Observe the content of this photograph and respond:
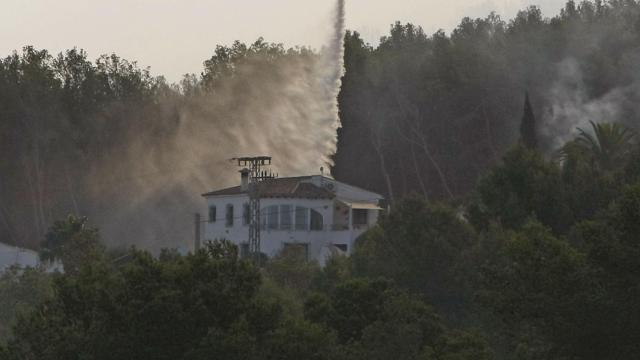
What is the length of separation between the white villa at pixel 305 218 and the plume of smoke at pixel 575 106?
35.3 meters

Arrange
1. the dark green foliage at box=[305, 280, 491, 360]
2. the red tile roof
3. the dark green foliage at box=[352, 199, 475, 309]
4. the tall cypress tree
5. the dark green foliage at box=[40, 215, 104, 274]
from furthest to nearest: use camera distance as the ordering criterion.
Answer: the red tile roof < the dark green foliage at box=[40, 215, 104, 274] < the tall cypress tree < the dark green foliage at box=[352, 199, 475, 309] < the dark green foliage at box=[305, 280, 491, 360]

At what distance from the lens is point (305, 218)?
107000mm

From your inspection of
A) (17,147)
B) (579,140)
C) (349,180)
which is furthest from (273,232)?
(17,147)

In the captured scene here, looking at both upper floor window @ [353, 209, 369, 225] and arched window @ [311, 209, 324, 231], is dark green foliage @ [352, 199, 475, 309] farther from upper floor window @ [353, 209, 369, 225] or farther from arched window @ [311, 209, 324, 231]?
upper floor window @ [353, 209, 369, 225]

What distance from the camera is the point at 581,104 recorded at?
146m

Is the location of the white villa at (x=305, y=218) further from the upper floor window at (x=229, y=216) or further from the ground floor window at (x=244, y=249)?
the upper floor window at (x=229, y=216)

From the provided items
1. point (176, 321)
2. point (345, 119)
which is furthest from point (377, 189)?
point (176, 321)

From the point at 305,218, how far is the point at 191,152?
46.0 meters

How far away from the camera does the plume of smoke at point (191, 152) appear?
139m

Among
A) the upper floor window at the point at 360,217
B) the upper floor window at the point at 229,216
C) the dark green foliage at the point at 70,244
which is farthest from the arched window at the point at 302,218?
the dark green foliage at the point at 70,244

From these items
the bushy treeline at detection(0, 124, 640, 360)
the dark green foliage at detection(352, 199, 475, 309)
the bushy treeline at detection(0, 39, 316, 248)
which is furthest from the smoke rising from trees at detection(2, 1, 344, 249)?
the bushy treeline at detection(0, 124, 640, 360)

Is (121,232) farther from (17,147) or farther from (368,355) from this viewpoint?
(368,355)

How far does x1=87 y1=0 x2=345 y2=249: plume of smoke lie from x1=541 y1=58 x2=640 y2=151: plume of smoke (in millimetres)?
22419

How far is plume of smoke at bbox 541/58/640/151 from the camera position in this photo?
463ft
